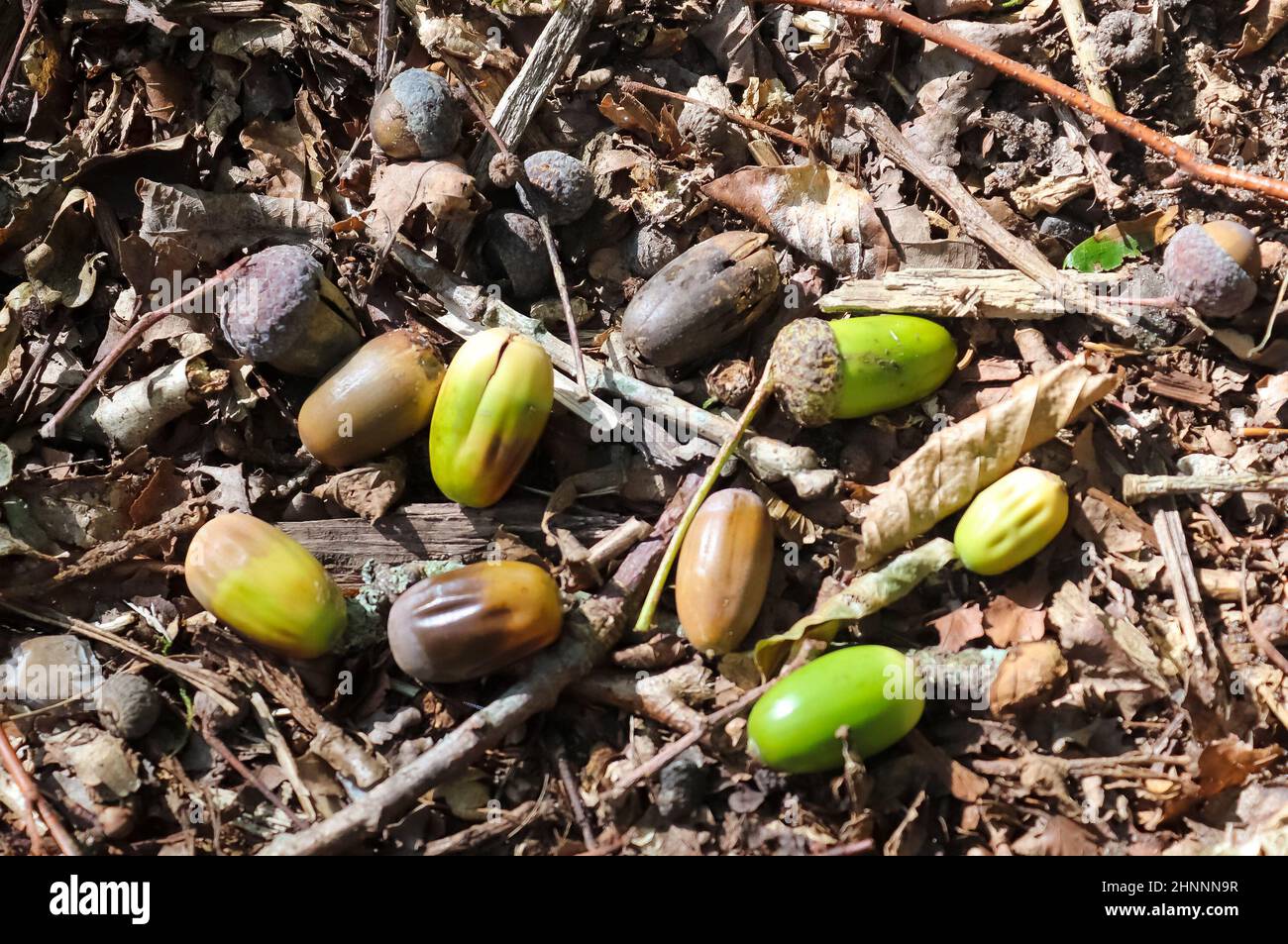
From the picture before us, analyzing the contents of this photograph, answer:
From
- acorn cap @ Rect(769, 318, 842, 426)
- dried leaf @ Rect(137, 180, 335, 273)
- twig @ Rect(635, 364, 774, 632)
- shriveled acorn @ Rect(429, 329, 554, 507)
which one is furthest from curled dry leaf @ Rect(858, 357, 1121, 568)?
dried leaf @ Rect(137, 180, 335, 273)

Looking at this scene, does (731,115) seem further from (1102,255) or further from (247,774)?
(247,774)

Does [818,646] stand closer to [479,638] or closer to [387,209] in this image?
[479,638]

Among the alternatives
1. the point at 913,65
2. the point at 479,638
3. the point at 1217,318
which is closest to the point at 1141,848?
the point at 1217,318

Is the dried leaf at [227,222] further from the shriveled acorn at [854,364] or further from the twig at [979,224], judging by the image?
the twig at [979,224]

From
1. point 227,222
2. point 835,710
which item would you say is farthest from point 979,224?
point 227,222

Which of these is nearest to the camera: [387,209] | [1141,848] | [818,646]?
[1141,848]

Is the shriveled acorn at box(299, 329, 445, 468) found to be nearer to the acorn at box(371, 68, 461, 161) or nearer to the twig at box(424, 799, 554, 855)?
the acorn at box(371, 68, 461, 161)
